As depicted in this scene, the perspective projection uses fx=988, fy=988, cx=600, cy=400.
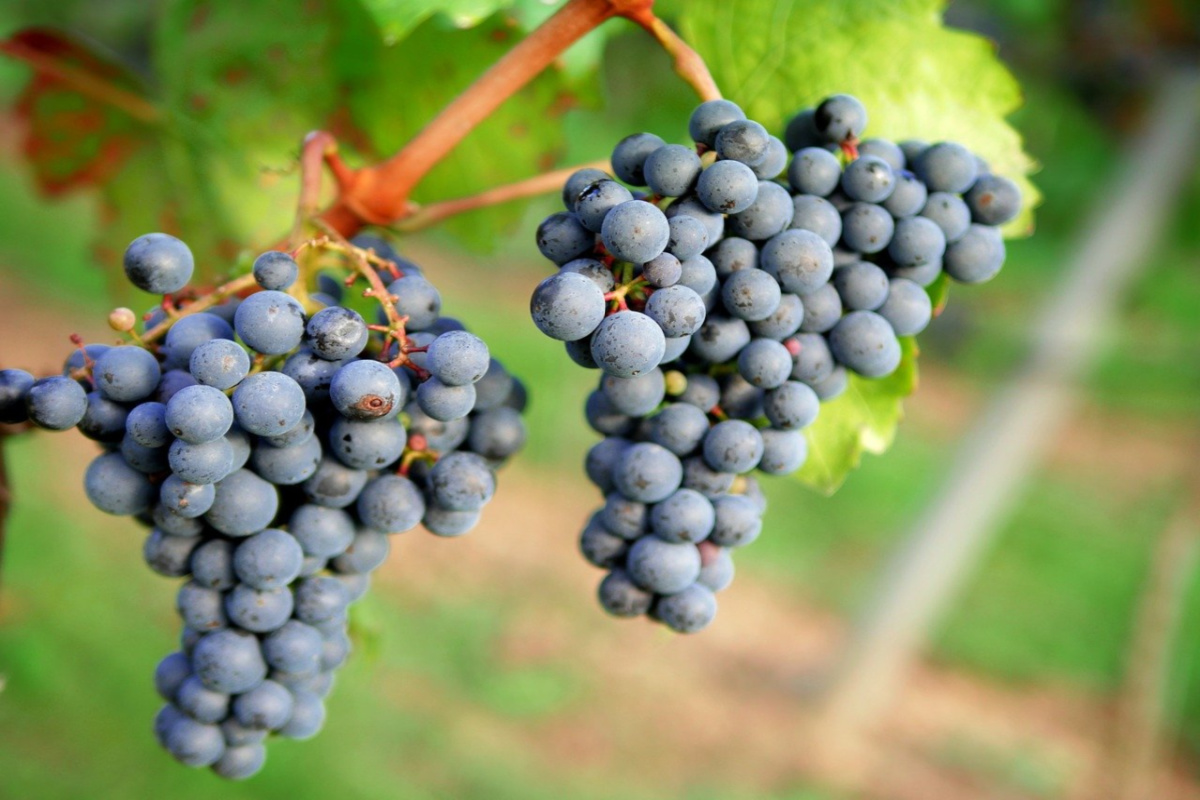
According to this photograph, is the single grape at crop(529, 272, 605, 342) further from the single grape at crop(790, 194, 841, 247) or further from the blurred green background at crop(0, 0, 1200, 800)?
the blurred green background at crop(0, 0, 1200, 800)

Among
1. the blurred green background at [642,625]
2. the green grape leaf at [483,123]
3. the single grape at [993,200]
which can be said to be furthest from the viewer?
the blurred green background at [642,625]

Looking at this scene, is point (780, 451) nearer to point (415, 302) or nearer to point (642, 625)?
point (415, 302)

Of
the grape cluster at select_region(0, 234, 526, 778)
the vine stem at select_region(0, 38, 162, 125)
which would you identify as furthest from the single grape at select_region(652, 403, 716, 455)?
the vine stem at select_region(0, 38, 162, 125)

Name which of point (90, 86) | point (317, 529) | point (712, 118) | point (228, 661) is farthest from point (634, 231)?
point (90, 86)

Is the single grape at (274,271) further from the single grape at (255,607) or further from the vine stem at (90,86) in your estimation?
the vine stem at (90,86)

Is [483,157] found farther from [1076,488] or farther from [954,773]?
[1076,488]

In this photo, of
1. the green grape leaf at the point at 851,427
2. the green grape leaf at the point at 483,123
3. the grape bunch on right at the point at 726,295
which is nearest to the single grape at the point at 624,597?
the grape bunch on right at the point at 726,295

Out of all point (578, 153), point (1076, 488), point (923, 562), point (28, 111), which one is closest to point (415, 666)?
point (923, 562)
